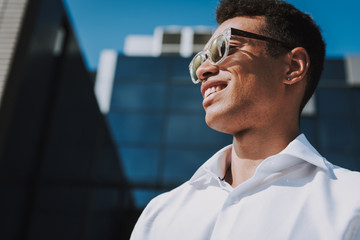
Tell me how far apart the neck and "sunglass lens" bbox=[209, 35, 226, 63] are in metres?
0.36

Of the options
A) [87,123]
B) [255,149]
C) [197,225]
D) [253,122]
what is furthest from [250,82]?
[87,123]

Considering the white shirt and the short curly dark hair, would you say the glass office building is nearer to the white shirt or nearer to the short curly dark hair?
the short curly dark hair

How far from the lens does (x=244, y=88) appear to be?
1.62 m

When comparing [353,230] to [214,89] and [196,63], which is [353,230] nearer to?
[214,89]

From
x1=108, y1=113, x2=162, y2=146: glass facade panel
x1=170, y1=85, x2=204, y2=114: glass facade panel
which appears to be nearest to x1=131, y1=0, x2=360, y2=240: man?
x1=108, y1=113, x2=162, y2=146: glass facade panel

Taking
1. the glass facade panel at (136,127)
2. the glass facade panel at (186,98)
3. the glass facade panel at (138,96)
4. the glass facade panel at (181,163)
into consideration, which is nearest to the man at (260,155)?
the glass facade panel at (181,163)

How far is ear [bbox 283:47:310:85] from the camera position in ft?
5.69

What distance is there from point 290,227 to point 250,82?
66 centimetres

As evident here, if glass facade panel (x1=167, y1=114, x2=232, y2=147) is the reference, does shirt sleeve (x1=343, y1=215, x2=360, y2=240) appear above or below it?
above

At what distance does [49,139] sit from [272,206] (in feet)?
16.8

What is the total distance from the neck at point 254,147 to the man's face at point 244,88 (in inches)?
1.6

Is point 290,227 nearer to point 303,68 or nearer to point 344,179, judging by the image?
point 344,179

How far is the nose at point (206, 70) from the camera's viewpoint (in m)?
1.73

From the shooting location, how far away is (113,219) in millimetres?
10977
